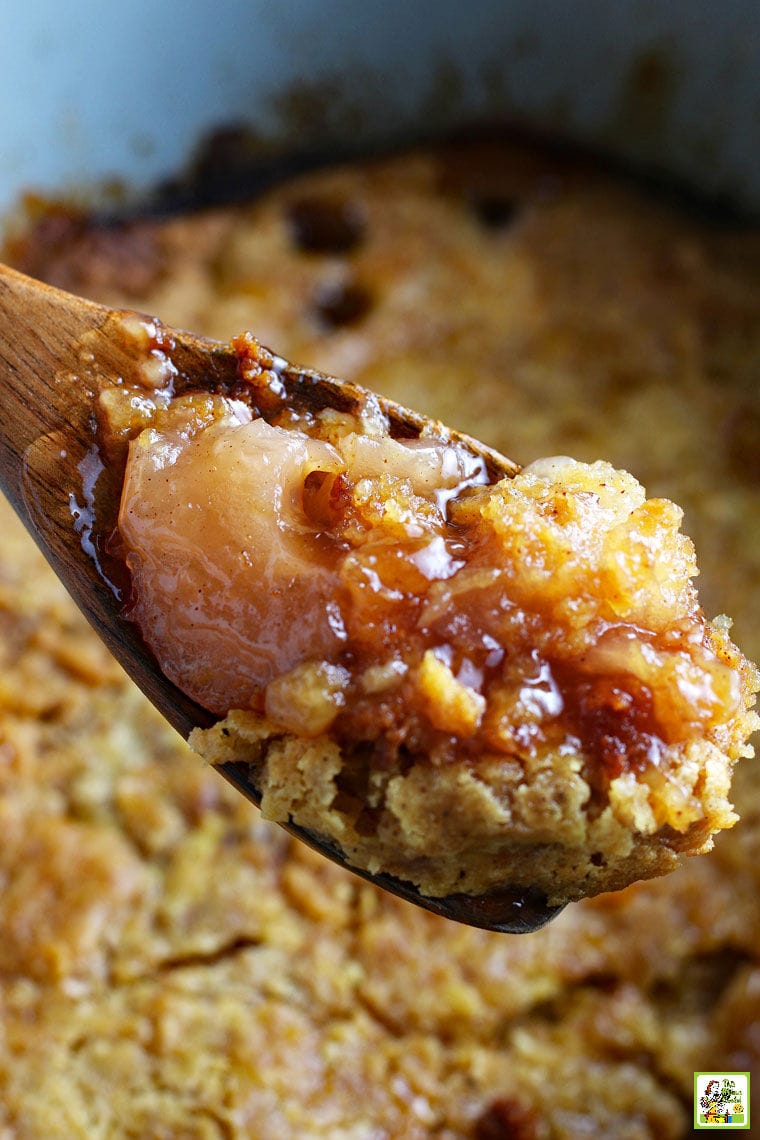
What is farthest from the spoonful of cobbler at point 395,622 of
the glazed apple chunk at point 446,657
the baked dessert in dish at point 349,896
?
the baked dessert in dish at point 349,896

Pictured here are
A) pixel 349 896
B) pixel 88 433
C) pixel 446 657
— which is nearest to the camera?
pixel 446 657

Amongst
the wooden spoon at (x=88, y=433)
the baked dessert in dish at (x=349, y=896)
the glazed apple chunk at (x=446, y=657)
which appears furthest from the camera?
the baked dessert in dish at (x=349, y=896)

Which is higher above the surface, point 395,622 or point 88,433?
point 88,433

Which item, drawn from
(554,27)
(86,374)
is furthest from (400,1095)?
(554,27)

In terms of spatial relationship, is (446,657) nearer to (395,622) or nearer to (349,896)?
(395,622)

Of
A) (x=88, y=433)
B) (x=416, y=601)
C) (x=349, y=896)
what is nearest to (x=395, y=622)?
(x=416, y=601)

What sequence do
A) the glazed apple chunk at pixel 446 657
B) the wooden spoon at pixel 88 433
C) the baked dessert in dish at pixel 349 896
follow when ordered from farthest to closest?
the baked dessert in dish at pixel 349 896 < the wooden spoon at pixel 88 433 < the glazed apple chunk at pixel 446 657

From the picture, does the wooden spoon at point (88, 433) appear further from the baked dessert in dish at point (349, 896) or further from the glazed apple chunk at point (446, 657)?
the baked dessert in dish at point (349, 896)

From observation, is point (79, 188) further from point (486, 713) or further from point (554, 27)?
point (486, 713)
